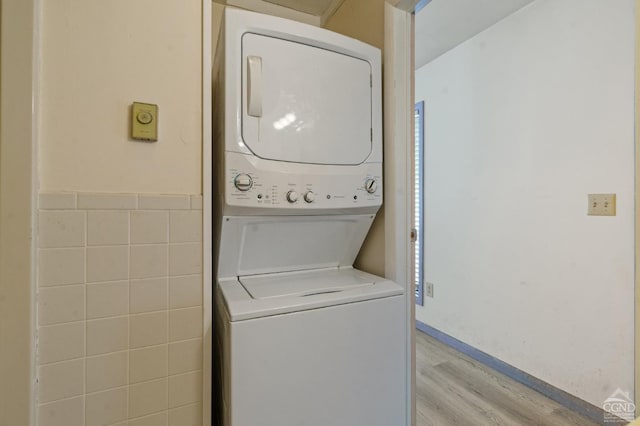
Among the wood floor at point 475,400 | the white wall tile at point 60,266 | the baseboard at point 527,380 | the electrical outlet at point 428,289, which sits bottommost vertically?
the wood floor at point 475,400

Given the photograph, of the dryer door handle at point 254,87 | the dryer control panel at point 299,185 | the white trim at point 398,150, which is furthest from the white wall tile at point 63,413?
the white trim at point 398,150

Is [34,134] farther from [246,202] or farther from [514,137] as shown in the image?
[514,137]

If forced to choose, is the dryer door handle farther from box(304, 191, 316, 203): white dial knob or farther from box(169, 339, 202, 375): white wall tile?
box(169, 339, 202, 375): white wall tile

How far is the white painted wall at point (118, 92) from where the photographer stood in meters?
0.87

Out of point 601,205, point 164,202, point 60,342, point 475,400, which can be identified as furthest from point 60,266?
point 601,205

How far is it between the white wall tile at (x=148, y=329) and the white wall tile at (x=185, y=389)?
0.15 metres

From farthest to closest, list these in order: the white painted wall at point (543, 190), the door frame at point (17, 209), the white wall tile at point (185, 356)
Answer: the white painted wall at point (543, 190), the white wall tile at point (185, 356), the door frame at point (17, 209)

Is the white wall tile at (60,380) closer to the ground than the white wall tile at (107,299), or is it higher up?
closer to the ground

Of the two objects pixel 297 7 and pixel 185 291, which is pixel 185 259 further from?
pixel 297 7

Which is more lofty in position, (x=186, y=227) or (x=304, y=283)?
(x=186, y=227)

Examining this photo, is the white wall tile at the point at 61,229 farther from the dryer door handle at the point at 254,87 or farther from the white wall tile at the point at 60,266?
the dryer door handle at the point at 254,87

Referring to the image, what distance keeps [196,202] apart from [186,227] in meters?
0.09

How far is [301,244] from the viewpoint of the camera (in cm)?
130

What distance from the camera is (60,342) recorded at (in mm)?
868
